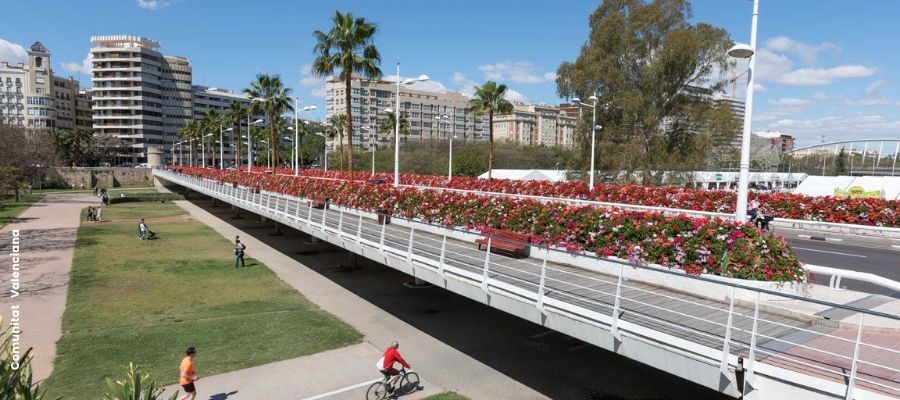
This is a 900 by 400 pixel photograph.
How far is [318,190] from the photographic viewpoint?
26.7 metres

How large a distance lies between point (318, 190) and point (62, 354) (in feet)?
46.4

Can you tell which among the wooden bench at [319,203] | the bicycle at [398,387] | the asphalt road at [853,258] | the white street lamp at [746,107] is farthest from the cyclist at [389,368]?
the wooden bench at [319,203]

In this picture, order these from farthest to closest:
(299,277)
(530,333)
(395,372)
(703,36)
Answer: (703,36), (299,277), (530,333), (395,372)

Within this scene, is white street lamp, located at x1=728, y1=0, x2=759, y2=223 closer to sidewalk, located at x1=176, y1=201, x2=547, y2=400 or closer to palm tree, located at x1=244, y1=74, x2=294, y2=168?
sidewalk, located at x1=176, y1=201, x2=547, y2=400

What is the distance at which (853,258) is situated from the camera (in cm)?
1675

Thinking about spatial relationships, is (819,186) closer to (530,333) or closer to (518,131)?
(530,333)

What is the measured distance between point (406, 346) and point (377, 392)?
3.62 meters

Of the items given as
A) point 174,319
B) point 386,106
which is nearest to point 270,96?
point 174,319

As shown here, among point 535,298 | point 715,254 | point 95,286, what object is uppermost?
point 715,254

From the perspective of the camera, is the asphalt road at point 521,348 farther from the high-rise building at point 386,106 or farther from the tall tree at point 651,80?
the high-rise building at point 386,106

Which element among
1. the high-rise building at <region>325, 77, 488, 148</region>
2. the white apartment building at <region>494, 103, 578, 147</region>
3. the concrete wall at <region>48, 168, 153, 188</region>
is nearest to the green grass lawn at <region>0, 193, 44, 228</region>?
the concrete wall at <region>48, 168, 153, 188</region>

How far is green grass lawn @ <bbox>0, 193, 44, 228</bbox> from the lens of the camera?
4377cm

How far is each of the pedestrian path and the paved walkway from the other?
14.2ft

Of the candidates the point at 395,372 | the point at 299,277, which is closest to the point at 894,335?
the point at 395,372
